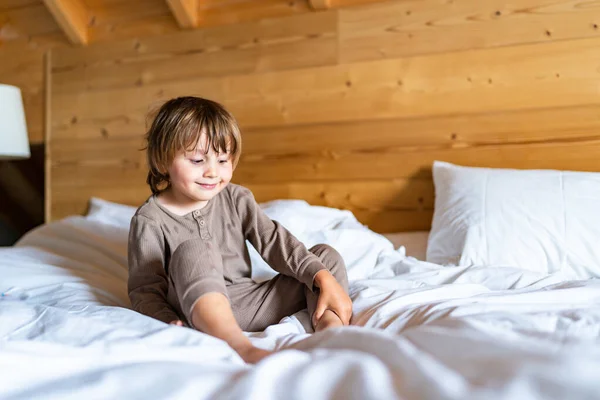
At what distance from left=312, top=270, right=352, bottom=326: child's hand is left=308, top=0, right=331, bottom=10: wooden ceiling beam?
124 centimetres

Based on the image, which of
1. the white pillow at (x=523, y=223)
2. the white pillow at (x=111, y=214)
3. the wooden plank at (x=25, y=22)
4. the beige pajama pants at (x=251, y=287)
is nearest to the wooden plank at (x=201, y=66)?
the wooden plank at (x=25, y=22)

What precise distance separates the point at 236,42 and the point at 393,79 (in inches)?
25.2

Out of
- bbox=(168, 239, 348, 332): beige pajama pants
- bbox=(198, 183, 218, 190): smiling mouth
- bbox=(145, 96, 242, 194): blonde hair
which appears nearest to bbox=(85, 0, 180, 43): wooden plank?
bbox=(145, 96, 242, 194): blonde hair

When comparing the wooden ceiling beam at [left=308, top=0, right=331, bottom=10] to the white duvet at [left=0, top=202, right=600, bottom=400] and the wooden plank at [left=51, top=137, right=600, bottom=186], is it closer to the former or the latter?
the wooden plank at [left=51, top=137, right=600, bottom=186]

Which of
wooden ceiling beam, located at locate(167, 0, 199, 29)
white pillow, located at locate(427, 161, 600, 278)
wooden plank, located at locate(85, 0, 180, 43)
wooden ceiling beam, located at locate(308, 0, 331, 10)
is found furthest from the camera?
wooden plank, located at locate(85, 0, 180, 43)

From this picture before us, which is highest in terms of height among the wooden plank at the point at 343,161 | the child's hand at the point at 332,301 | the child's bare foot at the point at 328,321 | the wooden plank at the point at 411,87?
the wooden plank at the point at 411,87

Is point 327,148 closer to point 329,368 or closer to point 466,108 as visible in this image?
point 466,108

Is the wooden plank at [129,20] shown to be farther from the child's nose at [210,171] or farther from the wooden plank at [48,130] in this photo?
the child's nose at [210,171]

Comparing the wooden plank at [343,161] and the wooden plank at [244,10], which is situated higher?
the wooden plank at [244,10]

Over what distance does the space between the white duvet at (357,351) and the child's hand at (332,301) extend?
0.03m

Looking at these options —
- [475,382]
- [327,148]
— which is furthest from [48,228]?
[475,382]

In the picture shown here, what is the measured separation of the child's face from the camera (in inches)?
43.6

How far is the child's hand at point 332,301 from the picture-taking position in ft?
3.23

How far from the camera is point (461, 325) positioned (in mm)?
687
